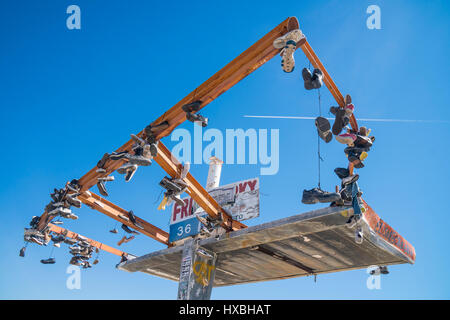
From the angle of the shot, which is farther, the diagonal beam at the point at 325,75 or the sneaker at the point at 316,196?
the diagonal beam at the point at 325,75

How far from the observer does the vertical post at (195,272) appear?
10.4 metres

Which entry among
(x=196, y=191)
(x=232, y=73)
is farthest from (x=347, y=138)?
(x=196, y=191)

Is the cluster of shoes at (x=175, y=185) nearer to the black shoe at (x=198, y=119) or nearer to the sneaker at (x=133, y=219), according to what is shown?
the black shoe at (x=198, y=119)

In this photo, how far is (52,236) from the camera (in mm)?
14172

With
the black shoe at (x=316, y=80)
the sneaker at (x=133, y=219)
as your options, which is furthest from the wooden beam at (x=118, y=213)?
the black shoe at (x=316, y=80)

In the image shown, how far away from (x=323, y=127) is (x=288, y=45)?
1703 mm

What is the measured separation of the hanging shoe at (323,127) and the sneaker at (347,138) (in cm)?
25

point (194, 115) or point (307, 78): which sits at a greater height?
point (307, 78)

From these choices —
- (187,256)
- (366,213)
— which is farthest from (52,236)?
(366,213)

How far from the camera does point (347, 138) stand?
714cm

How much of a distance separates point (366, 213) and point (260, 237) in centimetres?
294

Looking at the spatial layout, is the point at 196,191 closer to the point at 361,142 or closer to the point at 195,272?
the point at 195,272

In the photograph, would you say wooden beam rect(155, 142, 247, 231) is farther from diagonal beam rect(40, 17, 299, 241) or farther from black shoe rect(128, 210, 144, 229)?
black shoe rect(128, 210, 144, 229)
